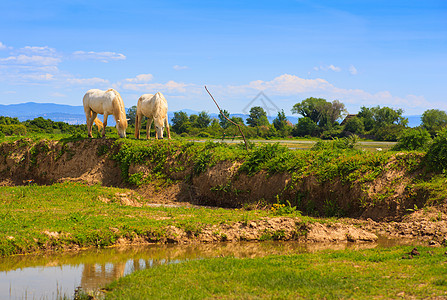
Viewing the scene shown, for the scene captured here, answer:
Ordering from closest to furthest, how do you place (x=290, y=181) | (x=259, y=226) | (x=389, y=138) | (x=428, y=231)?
(x=428, y=231)
(x=259, y=226)
(x=290, y=181)
(x=389, y=138)

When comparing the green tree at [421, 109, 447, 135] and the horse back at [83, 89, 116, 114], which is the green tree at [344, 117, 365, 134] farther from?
the horse back at [83, 89, 116, 114]

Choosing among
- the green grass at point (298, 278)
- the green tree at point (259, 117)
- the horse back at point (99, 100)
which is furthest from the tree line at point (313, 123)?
the green grass at point (298, 278)

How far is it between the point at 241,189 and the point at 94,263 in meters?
8.46

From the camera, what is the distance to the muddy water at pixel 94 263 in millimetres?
9289

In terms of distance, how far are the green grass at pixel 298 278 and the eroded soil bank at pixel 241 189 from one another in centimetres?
317

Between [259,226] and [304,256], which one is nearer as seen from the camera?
[304,256]

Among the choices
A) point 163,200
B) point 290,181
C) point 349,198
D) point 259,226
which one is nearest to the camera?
point 259,226

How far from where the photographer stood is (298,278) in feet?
28.5

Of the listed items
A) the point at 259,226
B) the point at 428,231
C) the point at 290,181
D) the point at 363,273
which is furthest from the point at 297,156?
the point at 363,273

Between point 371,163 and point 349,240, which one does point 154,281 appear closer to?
point 349,240

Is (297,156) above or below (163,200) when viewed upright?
above

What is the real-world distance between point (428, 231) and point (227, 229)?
5.48 m

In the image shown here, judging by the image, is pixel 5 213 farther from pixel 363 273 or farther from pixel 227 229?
pixel 363 273

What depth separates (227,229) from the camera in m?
13.9
